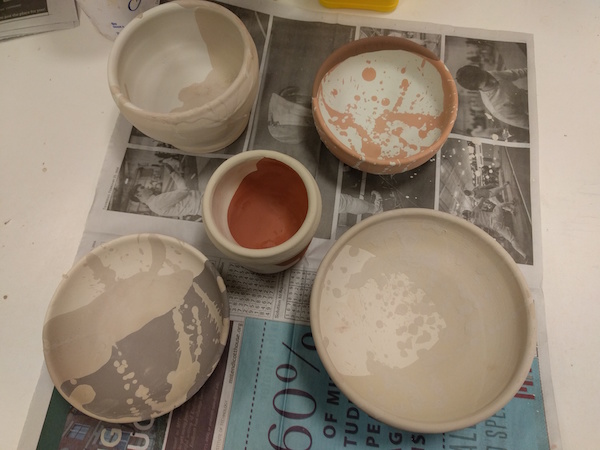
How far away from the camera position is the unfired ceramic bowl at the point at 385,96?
63cm

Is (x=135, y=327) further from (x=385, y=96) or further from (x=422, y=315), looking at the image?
(x=385, y=96)

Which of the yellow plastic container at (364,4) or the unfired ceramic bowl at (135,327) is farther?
the yellow plastic container at (364,4)

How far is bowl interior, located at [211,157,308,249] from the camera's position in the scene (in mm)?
562

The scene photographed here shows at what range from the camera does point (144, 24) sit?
58 centimetres

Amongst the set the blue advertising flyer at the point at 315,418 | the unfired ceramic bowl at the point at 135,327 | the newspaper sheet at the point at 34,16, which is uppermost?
the newspaper sheet at the point at 34,16

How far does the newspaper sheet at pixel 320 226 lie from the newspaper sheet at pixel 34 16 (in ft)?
0.72

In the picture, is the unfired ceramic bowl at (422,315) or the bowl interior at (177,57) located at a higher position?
the bowl interior at (177,57)

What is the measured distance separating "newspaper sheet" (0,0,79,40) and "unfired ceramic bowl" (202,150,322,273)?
0.43m

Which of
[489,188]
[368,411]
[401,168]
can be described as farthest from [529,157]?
[368,411]

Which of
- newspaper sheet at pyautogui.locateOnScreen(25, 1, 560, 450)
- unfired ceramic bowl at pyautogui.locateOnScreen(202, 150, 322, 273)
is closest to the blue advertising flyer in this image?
newspaper sheet at pyautogui.locateOnScreen(25, 1, 560, 450)

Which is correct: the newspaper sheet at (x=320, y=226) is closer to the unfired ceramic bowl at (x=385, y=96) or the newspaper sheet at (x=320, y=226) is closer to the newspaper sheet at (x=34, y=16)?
the unfired ceramic bowl at (x=385, y=96)

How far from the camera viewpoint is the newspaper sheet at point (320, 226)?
0.54 m

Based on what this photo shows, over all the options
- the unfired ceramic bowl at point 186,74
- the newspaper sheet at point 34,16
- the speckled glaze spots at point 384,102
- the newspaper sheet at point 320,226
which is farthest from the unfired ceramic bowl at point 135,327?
the newspaper sheet at point 34,16

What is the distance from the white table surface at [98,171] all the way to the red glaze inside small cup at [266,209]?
0.24 metres
